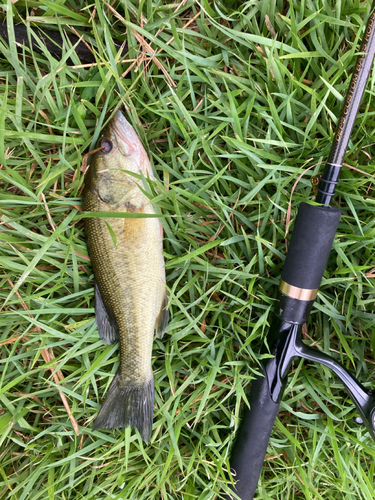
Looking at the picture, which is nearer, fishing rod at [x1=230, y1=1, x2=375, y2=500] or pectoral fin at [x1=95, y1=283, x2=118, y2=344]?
fishing rod at [x1=230, y1=1, x2=375, y2=500]

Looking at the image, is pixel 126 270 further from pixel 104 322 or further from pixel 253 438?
pixel 253 438

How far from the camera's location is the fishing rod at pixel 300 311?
1372 mm

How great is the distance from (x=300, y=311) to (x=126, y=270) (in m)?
0.85

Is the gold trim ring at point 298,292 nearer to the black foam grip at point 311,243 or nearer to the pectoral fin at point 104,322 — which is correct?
the black foam grip at point 311,243

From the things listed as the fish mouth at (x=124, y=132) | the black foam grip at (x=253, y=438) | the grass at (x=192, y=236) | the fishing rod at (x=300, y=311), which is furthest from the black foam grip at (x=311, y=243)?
the fish mouth at (x=124, y=132)

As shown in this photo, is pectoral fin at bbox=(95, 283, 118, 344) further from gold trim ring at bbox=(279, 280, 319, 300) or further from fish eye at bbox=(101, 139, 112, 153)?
gold trim ring at bbox=(279, 280, 319, 300)

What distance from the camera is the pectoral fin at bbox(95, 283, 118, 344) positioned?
1.76 meters

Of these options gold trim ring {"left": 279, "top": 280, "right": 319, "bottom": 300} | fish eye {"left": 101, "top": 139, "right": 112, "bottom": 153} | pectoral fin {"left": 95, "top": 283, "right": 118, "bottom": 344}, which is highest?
fish eye {"left": 101, "top": 139, "right": 112, "bottom": 153}

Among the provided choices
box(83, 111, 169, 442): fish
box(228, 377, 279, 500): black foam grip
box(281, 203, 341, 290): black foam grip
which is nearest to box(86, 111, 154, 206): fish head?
box(83, 111, 169, 442): fish

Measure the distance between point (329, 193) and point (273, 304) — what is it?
2.01 feet

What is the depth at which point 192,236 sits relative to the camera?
1796mm

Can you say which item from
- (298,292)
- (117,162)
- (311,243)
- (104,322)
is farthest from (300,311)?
(117,162)

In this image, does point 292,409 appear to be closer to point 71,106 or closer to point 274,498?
point 274,498

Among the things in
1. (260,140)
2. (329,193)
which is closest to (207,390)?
(329,193)
